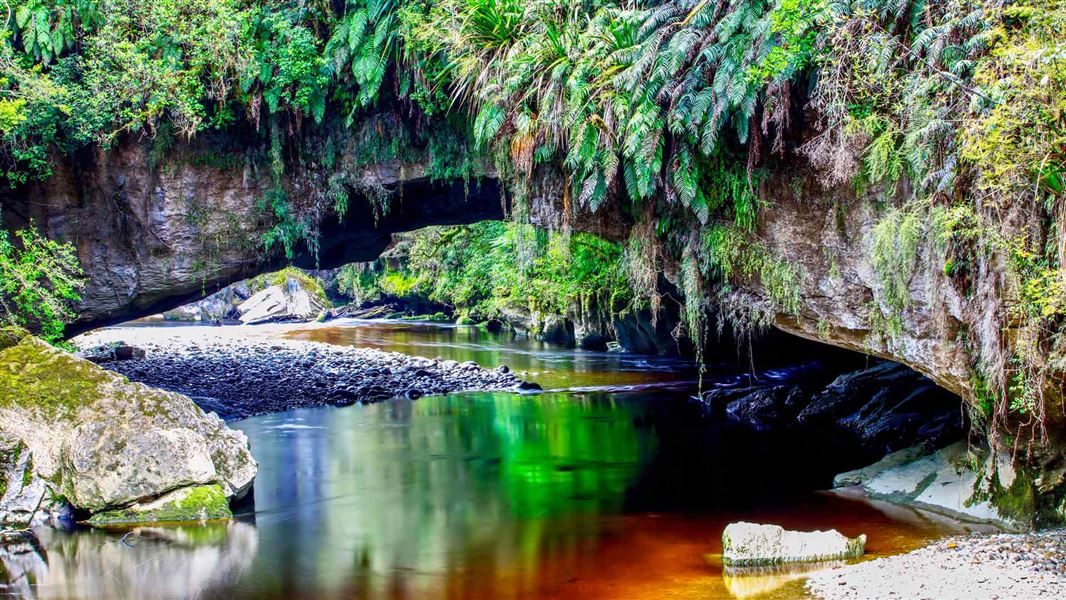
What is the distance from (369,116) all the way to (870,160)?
29.5ft

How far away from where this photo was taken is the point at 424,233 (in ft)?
125

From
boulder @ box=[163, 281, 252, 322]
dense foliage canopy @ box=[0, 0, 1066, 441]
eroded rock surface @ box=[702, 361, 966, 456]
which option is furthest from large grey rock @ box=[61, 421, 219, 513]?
boulder @ box=[163, 281, 252, 322]

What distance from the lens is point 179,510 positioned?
10039 mm

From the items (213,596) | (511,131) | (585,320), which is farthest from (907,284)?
(585,320)

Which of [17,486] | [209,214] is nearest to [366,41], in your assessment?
[209,214]

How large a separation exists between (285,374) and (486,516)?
13309 mm

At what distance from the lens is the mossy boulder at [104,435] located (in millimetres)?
10078

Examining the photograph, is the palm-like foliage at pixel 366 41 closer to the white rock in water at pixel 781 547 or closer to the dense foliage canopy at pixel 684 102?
the dense foliage canopy at pixel 684 102

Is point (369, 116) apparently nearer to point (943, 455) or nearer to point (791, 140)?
point (791, 140)

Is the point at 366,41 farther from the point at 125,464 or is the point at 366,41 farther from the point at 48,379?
the point at 125,464

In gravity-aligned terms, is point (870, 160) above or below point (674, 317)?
above

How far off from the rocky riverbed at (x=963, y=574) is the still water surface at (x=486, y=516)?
48 cm

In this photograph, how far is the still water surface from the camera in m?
8.16

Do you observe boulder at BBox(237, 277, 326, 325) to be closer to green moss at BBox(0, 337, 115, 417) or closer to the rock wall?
the rock wall
